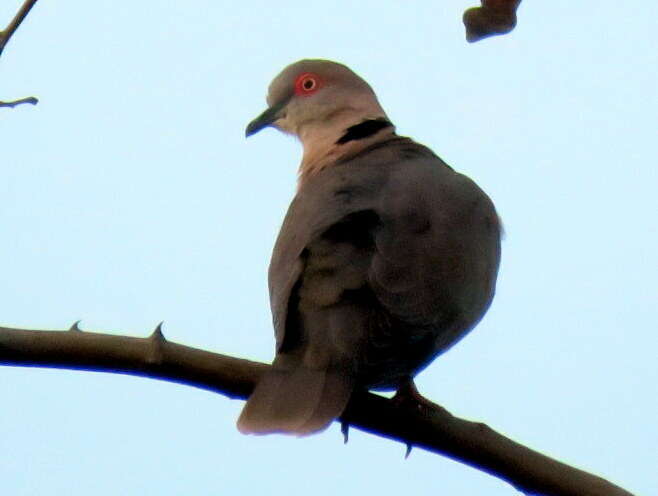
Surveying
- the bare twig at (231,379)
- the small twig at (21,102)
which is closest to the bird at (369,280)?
the bare twig at (231,379)

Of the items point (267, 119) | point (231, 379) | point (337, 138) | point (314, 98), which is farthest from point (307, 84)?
point (231, 379)

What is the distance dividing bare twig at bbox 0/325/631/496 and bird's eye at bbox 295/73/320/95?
3.35 meters

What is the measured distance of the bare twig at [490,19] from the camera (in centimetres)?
232

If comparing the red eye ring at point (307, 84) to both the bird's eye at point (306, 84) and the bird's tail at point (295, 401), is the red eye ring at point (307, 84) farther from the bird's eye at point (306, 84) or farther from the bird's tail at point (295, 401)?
the bird's tail at point (295, 401)

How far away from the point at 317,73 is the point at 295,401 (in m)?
3.32

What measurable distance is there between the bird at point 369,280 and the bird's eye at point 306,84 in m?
1.34

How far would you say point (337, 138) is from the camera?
6.06m

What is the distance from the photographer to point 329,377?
12.3 ft

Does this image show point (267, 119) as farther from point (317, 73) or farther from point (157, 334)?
point (157, 334)

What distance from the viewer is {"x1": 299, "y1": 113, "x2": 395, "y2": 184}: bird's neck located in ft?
18.5

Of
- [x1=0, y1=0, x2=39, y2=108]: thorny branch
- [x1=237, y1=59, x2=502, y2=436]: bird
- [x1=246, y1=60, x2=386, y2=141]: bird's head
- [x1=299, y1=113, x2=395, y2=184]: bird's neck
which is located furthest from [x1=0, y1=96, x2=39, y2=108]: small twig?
[x1=246, y1=60, x2=386, y2=141]: bird's head

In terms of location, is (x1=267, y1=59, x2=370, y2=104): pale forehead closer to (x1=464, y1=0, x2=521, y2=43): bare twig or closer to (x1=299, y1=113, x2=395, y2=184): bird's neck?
(x1=299, y1=113, x2=395, y2=184): bird's neck

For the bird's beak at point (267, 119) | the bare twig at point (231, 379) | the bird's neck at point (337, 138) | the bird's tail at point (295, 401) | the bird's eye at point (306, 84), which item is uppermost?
the bird's eye at point (306, 84)

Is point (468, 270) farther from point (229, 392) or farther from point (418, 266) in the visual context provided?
point (229, 392)
